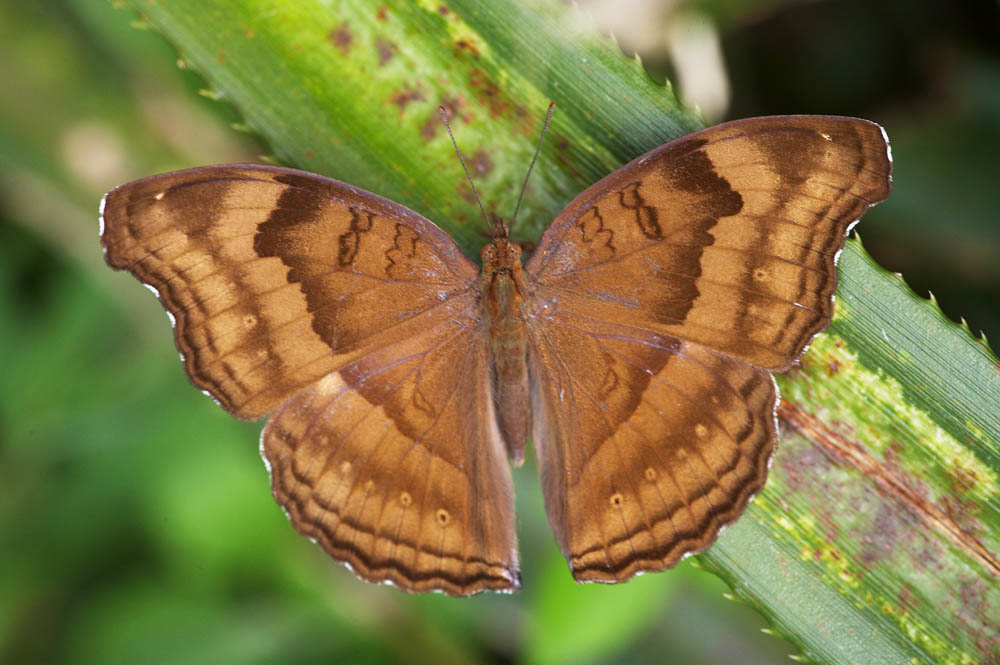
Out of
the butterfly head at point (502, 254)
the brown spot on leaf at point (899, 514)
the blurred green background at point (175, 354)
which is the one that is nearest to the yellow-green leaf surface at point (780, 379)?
the brown spot on leaf at point (899, 514)

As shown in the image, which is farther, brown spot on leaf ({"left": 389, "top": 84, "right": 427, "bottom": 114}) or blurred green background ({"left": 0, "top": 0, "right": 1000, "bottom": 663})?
blurred green background ({"left": 0, "top": 0, "right": 1000, "bottom": 663})

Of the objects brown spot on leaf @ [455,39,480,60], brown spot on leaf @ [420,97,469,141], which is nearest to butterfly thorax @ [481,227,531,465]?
brown spot on leaf @ [420,97,469,141]

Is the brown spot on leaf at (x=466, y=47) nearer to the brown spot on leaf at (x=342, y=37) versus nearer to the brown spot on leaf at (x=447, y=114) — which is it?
the brown spot on leaf at (x=447, y=114)

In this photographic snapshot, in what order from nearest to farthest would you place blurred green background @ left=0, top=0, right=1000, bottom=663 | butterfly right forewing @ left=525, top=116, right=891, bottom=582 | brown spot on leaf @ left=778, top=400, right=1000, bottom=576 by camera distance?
1. butterfly right forewing @ left=525, top=116, right=891, bottom=582
2. brown spot on leaf @ left=778, top=400, right=1000, bottom=576
3. blurred green background @ left=0, top=0, right=1000, bottom=663

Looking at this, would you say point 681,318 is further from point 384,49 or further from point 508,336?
point 384,49

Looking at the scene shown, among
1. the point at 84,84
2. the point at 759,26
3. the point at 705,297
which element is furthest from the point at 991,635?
the point at 84,84

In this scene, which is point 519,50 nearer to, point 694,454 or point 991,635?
point 694,454

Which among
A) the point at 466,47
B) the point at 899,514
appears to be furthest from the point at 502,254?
the point at 899,514

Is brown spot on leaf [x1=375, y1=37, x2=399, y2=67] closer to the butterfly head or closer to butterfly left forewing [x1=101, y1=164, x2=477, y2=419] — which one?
butterfly left forewing [x1=101, y1=164, x2=477, y2=419]
